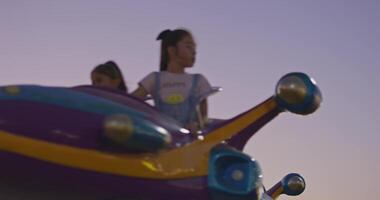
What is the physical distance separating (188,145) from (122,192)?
32 cm

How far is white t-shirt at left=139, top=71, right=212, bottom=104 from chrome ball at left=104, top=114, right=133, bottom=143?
2.51 feet

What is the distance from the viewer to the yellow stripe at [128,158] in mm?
1909

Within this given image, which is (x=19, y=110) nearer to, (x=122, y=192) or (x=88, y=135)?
(x=88, y=135)

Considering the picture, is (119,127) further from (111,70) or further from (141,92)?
(111,70)

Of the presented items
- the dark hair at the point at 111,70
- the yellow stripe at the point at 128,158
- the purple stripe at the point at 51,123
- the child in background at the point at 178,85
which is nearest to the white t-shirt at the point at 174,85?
the child in background at the point at 178,85

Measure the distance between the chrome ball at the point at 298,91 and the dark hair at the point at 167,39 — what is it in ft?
2.27

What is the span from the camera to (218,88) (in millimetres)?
2852

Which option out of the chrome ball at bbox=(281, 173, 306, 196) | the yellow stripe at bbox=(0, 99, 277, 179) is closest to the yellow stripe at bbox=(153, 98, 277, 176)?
the yellow stripe at bbox=(0, 99, 277, 179)

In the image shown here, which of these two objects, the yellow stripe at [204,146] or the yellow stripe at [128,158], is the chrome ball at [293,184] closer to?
the yellow stripe at [204,146]

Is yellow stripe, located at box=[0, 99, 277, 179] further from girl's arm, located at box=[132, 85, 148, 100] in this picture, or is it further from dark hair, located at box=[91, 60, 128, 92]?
dark hair, located at box=[91, 60, 128, 92]

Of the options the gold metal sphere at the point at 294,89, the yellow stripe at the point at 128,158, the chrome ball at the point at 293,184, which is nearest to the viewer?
the yellow stripe at the point at 128,158

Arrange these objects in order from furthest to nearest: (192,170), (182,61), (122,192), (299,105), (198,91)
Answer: (182,61) < (198,91) < (299,105) < (192,170) < (122,192)

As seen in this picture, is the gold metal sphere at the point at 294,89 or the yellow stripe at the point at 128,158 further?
the gold metal sphere at the point at 294,89

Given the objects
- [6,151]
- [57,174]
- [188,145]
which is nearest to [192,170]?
[188,145]
